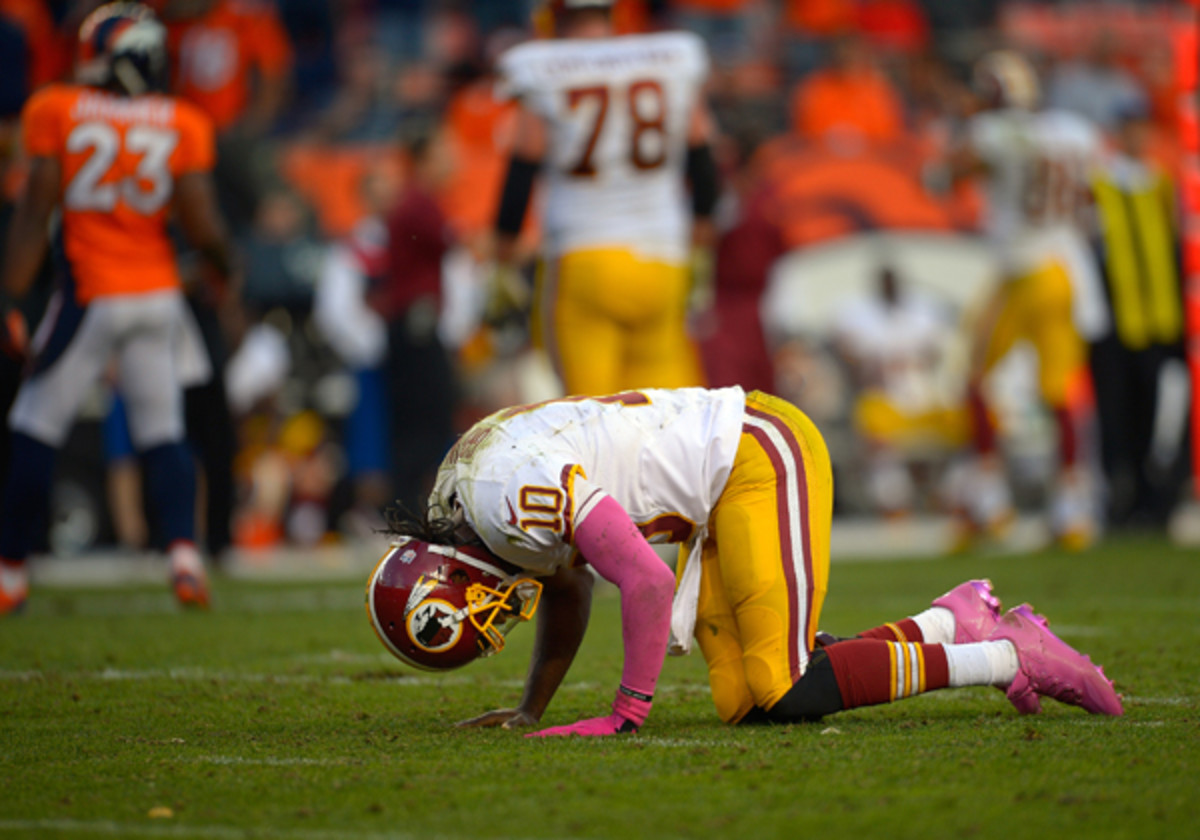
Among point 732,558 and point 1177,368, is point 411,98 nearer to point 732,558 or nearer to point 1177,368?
point 1177,368

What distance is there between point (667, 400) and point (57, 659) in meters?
2.41

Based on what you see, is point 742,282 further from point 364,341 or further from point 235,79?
point 235,79

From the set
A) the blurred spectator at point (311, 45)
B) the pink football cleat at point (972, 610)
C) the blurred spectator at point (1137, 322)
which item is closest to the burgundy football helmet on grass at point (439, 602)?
the pink football cleat at point (972, 610)

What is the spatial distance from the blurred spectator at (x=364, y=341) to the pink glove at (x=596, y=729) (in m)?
6.80

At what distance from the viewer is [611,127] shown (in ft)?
21.2

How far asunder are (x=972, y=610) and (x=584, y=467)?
0.98 meters

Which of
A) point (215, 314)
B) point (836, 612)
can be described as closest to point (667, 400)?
point (836, 612)

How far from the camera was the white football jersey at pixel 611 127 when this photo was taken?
6.43 meters

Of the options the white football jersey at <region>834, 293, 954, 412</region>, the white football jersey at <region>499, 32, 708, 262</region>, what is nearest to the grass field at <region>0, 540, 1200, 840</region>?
the white football jersey at <region>499, 32, 708, 262</region>

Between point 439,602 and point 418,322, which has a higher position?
point 418,322

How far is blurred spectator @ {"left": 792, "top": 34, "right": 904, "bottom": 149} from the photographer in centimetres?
1561

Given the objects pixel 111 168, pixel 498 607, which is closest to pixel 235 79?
pixel 111 168

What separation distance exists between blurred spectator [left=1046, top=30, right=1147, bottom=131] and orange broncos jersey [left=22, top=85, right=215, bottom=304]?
37.4 feet

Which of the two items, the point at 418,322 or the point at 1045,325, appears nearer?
the point at 1045,325
